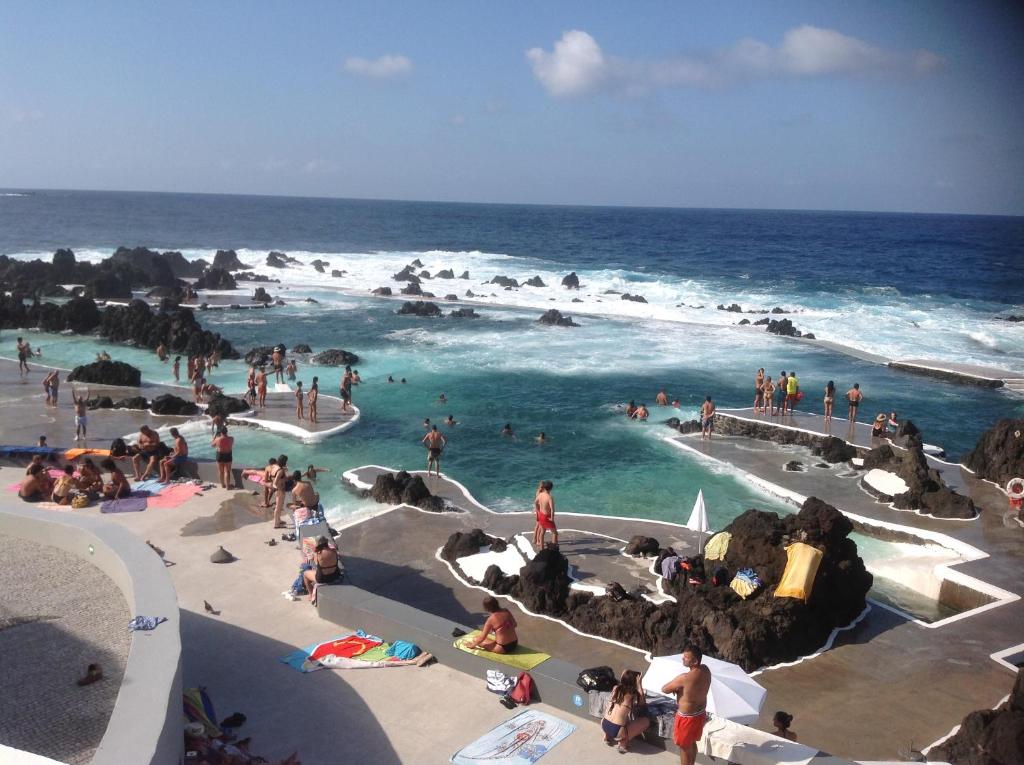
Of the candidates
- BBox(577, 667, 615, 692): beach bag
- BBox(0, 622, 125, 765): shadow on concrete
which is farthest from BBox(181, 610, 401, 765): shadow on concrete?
BBox(577, 667, 615, 692): beach bag

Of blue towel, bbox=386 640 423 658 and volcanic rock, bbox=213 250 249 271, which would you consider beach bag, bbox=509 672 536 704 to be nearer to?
Answer: blue towel, bbox=386 640 423 658

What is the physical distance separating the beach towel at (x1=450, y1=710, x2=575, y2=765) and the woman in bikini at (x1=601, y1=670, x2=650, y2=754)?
1.82ft

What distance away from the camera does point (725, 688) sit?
9.24 metres

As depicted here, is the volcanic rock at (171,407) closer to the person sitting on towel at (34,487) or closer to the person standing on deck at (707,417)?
the person sitting on towel at (34,487)

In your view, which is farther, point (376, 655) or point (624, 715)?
point (376, 655)

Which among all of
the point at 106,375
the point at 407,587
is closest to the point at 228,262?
the point at 106,375

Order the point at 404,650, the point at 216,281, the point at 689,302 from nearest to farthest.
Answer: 1. the point at 404,650
2. the point at 216,281
3. the point at 689,302

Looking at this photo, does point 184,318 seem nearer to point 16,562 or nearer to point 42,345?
point 42,345

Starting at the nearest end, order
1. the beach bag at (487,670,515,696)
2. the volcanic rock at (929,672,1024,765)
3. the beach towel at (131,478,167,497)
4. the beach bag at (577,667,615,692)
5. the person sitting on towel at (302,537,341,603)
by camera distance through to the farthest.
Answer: the volcanic rock at (929,672,1024,765)
the beach bag at (577,667,615,692)
the beach bag at (487,670,515,696)
the person sitting on towel at (302,537,341,603)
the beach towel at (131,478,167,497)

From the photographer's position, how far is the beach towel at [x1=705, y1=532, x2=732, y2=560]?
47.1 ft

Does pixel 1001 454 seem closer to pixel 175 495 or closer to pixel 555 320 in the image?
pixel 175 495

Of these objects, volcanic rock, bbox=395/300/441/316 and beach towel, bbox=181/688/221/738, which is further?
volcanic rock, bbox=395/300/441/316

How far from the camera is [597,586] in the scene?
14.1 m

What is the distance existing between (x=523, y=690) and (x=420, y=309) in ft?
137
